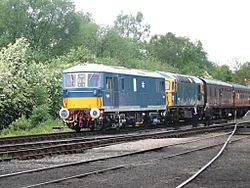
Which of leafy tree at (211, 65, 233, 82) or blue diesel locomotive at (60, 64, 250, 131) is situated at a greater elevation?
leafy tree at (211, 65, 233, 82)

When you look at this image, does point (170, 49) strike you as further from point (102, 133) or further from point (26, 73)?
point (102, 133)

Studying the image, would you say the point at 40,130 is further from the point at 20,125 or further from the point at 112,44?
the point at 112,44

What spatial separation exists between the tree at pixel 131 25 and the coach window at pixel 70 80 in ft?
272

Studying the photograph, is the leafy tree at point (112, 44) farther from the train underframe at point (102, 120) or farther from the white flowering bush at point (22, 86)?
the train underframe at point (102, 120)

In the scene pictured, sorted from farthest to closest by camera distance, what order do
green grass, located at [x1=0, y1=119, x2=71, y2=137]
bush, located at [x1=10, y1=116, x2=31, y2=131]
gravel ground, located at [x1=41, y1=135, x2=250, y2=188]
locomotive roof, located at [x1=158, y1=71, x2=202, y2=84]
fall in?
locomotive roof, located at [x1=158, y1=71, x2=202, y2=84] → bush, located at [x1=10, y1=116, x2=31, y2=131] → green grass, located at [x1=0, y1=119, x2=71, y2=137] → gravel ground, located at [x1=41, y1=135, x2=250, y2=188]

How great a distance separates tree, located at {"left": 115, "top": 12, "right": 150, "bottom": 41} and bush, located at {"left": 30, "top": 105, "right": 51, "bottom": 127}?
247 ft

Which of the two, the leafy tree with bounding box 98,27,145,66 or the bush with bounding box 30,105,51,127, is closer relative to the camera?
the bush with bounding box 30,105,51,127

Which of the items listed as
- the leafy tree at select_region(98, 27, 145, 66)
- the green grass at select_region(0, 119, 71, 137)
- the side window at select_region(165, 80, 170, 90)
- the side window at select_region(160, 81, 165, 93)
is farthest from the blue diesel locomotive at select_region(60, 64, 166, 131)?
the leafy tree at select_region(98, 27, 145, 66)

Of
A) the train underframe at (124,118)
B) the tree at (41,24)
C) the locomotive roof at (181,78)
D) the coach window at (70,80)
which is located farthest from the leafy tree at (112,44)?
the coach window at (70,80)

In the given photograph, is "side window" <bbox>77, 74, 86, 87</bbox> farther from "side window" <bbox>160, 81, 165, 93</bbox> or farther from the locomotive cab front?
"side window" <bbox>160, 81, 165, 93</bbox>

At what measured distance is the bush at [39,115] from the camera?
34.1 meters

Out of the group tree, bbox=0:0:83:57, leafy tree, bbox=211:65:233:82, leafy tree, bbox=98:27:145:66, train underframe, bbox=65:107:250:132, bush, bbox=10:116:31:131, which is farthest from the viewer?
leafy tree, bbox=211:65:233:82

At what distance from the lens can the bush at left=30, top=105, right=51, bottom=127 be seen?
34.1 meters

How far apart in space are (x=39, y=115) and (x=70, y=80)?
8.09 m
